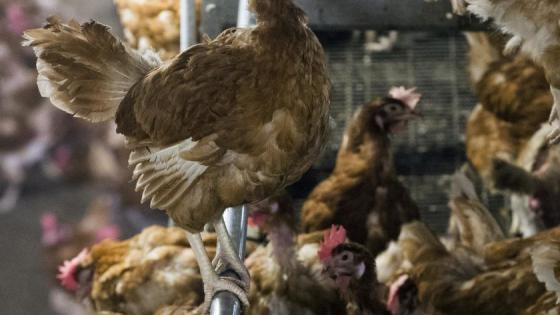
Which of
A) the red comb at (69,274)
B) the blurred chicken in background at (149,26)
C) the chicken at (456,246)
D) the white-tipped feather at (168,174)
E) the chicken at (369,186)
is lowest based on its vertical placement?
the red comb at (69,274)

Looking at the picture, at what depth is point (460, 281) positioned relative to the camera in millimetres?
1799

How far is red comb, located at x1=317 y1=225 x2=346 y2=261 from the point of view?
1688 millimetres

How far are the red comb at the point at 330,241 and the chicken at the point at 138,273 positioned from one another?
0.23 metres

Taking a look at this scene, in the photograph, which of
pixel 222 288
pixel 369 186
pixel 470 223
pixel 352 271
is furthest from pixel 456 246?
pixel 222 288

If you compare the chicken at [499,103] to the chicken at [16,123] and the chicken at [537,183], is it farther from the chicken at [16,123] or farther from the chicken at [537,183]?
the chicken at [16,123]

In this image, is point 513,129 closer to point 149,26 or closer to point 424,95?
point 424,95

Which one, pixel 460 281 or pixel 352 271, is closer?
pixel 352 271

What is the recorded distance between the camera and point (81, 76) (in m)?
1.24

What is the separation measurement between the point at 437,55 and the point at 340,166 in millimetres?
449

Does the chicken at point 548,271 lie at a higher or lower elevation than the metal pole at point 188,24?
lower

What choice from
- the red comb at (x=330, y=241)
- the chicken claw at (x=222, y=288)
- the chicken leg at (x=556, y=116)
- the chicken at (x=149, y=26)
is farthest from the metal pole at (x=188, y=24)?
the chicken leg at (x=556, y=116)

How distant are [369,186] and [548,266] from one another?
0.55 meters

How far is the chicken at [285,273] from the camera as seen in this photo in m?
1.73

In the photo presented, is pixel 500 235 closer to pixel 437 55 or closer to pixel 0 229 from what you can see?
pixel 437 55
